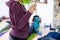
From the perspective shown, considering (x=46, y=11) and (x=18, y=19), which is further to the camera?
(x=46, y=11)

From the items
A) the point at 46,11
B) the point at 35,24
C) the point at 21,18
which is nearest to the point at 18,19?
the point at 21,18

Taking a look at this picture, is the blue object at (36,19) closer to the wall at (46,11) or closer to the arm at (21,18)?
the wall at (46,11)

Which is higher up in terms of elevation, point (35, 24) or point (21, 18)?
point (21, 18)

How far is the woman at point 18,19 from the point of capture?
40.5 inches

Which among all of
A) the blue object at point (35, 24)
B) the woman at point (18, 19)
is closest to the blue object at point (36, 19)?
the blue object at point (35, 24)

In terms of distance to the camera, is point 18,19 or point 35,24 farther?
point 35,24

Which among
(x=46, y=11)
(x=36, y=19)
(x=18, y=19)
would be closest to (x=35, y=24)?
(x=36, y=19)

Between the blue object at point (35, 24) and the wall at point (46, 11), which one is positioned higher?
the wall at point (46, 11)

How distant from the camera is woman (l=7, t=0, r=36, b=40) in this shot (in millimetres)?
1029

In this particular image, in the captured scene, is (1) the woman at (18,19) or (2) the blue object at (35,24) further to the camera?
(2) the blue object at (35,24)

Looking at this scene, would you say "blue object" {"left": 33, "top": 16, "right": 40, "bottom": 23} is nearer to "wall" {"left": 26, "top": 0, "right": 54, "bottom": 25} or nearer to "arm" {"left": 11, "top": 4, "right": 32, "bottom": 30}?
"wall" {"left": 26, "top": 0, "right": 54, "bottom": 25}

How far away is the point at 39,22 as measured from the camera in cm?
155

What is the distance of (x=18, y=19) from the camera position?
3.43 feet

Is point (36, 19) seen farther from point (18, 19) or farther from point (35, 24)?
point (18, 19)
